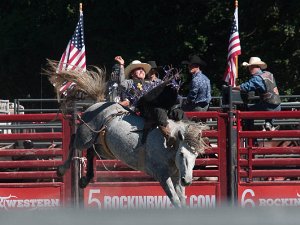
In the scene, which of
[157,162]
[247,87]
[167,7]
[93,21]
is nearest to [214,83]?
[167,7]

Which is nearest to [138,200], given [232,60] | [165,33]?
[232,60]

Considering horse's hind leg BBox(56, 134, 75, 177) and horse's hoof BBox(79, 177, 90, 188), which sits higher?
horse's hind leg BBox(56, 134, 75, 177)

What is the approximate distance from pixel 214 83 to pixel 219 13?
2.26m

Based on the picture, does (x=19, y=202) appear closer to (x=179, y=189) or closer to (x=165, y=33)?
(x=179, y=189)

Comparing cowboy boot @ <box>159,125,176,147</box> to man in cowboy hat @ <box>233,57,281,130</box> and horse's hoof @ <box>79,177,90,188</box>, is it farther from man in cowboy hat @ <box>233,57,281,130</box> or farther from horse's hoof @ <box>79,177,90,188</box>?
man in cowboy hat @ <box>233,57,281,130</box>

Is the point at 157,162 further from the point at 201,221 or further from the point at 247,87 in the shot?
the point at 201,221

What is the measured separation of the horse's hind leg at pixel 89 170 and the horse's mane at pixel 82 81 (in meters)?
0.64

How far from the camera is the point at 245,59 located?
25.6 meters

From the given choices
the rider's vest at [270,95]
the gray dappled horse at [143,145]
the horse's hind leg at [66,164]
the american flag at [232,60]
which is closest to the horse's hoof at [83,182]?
the gray dappled horse at [143,145]

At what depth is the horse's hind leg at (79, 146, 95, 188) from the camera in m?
9.77

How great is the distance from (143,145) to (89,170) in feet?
3.58

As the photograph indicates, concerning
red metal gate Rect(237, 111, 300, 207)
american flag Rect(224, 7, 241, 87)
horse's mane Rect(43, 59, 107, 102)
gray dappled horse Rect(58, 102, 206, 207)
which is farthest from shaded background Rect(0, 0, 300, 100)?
gray dappled horse Rect(58, 102, 206, 207)

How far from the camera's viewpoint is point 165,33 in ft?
92.1

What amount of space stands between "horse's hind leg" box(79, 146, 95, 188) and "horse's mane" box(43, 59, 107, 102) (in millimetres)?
638
